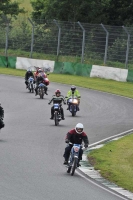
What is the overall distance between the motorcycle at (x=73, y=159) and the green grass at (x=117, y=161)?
0.77 metres

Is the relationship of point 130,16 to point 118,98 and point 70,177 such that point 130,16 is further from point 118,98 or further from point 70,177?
point 70,177

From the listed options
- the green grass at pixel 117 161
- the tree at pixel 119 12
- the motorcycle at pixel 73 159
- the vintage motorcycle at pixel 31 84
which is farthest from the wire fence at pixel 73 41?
the motorcycle at pixel 73 159

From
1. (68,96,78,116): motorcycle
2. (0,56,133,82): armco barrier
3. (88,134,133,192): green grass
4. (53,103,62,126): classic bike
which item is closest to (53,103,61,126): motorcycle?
(53,103,62,126): classic bike

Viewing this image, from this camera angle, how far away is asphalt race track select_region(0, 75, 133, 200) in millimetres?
12766

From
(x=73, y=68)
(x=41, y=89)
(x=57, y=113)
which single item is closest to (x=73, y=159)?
(x=57, y=113)

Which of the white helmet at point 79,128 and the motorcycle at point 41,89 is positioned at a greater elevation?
the white helmet at point 79,128

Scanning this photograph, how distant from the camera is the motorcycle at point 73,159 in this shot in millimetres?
14922

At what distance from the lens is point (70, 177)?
14.6 m

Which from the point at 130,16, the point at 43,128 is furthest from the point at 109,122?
the point at 130,16

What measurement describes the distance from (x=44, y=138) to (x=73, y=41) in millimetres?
27315

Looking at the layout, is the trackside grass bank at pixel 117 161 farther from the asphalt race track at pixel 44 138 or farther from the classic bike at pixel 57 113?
the classic bike at pixel 57 113

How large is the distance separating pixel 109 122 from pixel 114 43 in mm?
19340

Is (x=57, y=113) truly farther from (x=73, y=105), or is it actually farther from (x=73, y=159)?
(x=73, y=159)

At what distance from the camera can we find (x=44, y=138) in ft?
67.5
